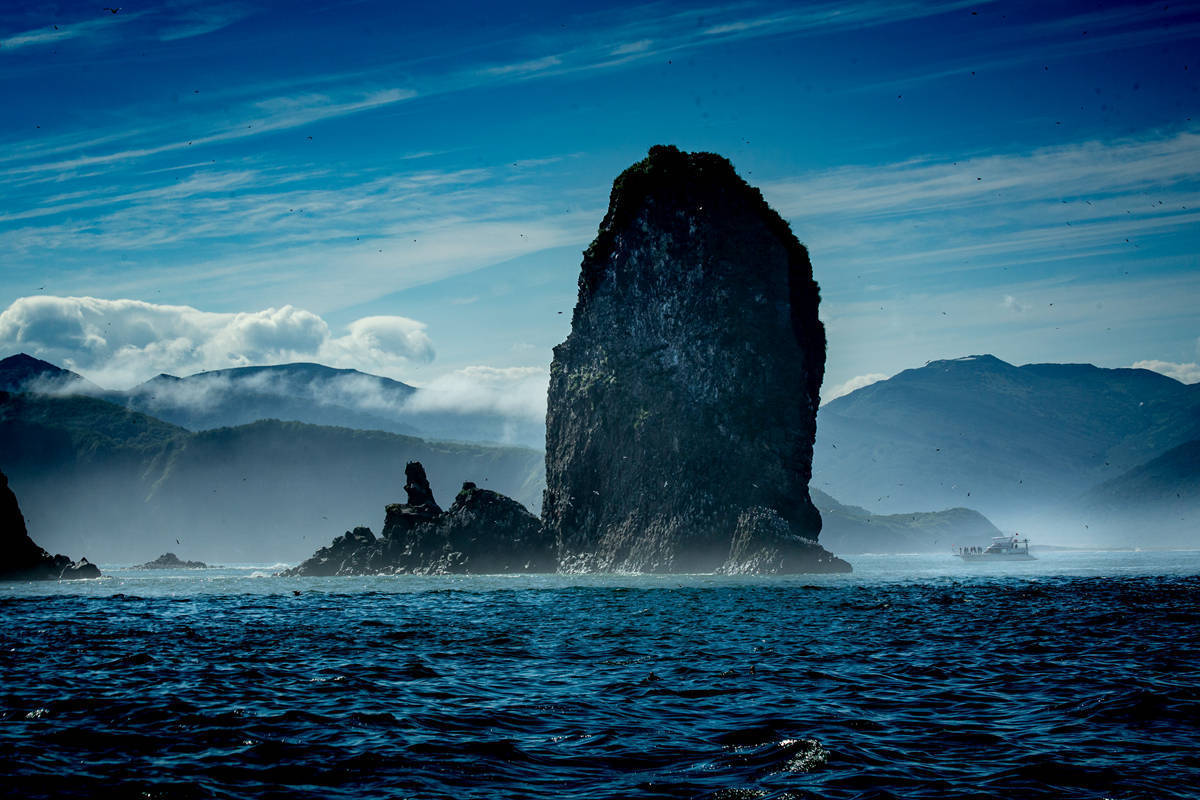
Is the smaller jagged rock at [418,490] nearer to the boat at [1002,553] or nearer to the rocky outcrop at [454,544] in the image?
the rocky outcrop at [454,544]

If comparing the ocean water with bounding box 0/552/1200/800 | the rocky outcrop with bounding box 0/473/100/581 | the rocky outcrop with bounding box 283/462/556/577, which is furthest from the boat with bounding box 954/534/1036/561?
the rocky outcrop with bounding box 0/473/100/581

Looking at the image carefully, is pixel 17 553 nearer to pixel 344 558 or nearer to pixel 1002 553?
pixel 344 558

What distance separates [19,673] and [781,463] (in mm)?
92106

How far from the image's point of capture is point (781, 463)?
110 meters

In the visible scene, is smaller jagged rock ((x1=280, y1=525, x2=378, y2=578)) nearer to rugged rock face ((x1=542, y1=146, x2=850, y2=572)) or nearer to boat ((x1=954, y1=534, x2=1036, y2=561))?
rugged rock face ((x1=542, y1=146, x2=850, y2=572))

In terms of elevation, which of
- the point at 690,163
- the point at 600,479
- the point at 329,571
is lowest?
the point at 329,571

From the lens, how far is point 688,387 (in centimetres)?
11450

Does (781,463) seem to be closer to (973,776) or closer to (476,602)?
(476,602)

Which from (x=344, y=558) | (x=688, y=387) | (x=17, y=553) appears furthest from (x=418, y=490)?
(x=17, y=553)

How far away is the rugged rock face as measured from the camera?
109438 millimetres

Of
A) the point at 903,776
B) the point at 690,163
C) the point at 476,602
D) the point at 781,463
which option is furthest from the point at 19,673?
the point at 690,163

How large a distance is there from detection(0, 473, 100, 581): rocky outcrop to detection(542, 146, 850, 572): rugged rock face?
62121 mm

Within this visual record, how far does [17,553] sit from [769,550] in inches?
3436

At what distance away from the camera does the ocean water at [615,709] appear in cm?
1396
